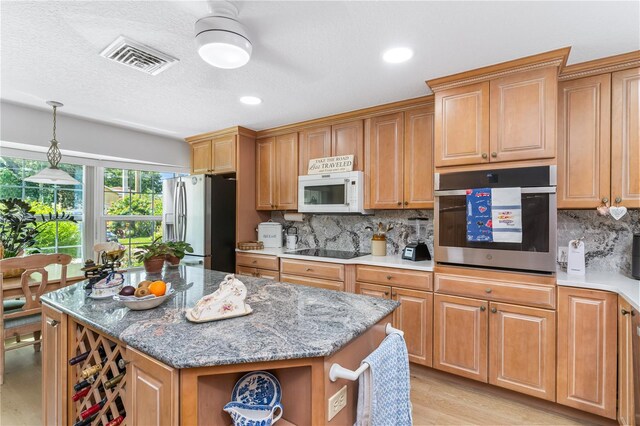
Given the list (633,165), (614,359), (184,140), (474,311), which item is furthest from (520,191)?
(184,140)

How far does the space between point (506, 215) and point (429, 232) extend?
892 mm

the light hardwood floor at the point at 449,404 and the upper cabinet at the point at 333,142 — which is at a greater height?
the upper cabinet at the point at 333,142

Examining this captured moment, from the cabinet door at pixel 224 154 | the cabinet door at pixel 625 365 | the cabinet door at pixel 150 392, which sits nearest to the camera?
the cabinet door at pixel 150 392

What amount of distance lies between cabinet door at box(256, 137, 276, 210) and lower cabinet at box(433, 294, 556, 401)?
2.25 meters

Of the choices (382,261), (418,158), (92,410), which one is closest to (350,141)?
(418,158)

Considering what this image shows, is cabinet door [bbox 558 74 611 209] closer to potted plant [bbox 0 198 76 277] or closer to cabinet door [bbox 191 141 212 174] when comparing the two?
cabinet door [bbox 191 141 212 174]

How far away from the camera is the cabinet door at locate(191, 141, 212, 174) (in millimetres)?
3908

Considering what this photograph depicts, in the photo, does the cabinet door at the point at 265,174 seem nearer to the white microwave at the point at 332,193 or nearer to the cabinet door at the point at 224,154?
the cabinet door at the point at 224,154

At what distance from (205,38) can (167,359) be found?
1.41 m

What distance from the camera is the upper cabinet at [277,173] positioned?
3.53 meters

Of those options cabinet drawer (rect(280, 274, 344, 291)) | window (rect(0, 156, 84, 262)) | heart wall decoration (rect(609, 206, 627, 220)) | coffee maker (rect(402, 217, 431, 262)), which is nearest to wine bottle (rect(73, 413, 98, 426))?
cabinet drawer (rect(280, 274, 344, 291))

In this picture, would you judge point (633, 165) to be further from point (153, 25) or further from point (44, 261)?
point (44, 261)

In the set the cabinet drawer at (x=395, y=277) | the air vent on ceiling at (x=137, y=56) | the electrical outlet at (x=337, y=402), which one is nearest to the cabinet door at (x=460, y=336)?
the cabinet drawer at (x=395, y=277)

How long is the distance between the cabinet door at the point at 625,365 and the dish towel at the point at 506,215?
617mm
